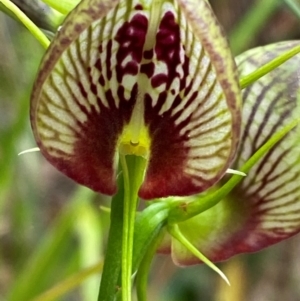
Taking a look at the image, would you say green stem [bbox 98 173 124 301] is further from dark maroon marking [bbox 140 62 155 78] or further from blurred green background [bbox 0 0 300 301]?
blurred green background [bbox 0 0 300 301]

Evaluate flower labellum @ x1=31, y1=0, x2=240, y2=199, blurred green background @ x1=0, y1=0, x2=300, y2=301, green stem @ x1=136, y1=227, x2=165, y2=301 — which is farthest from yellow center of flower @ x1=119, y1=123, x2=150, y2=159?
blurred green background @ x1=0, y1=0, x2=300, y2=301

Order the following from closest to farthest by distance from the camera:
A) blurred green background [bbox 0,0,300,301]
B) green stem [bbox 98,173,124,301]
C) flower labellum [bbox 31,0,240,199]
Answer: flower labellum [bbox 31,0,240,199] < green stem [bbox 98,173,124,301] < blurred green background [bbox 0,0,300,301]

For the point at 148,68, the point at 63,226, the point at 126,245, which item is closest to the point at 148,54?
the point at 148,68

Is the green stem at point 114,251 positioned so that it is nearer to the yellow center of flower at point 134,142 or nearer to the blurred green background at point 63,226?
the yellow center of flower at point 134,142

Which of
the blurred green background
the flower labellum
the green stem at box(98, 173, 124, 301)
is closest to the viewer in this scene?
the flower labellum

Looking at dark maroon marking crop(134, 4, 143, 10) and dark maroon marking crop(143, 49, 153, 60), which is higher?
dark maroon marking crop(134, 4, 143, 10)

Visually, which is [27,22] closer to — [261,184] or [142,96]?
[142,96]

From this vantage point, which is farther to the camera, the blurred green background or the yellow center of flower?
the blurred green background

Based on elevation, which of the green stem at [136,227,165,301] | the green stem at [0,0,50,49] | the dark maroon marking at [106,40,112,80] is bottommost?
the green stem at [136,227,165,301]
